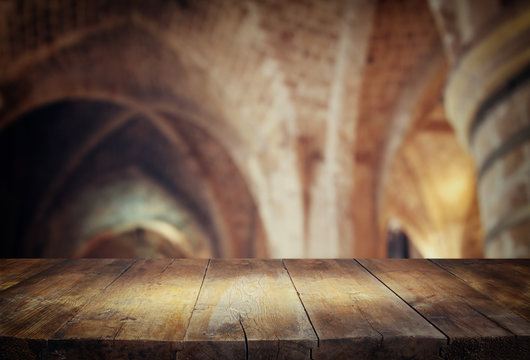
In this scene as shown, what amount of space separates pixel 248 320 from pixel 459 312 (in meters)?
0.58

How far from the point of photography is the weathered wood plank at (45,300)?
3.45 feet

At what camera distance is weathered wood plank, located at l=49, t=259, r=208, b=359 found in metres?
1.05

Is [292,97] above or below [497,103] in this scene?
above

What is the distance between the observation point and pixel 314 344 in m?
1.06

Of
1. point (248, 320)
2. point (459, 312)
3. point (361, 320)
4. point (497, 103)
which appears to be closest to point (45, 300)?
point (248, 320)

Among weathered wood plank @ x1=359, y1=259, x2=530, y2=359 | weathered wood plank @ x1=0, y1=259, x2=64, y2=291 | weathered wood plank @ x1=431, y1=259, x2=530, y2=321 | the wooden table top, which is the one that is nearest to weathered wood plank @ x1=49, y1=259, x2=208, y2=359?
the wooden table top

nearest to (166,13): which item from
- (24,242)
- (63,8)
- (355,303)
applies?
(63,8)

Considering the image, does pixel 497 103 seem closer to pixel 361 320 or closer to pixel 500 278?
pixel 500 278

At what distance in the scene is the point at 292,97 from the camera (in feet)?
16.9

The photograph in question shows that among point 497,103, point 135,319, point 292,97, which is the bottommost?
point 135,319

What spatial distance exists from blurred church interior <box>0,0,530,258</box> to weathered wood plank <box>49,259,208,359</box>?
6.98 feet

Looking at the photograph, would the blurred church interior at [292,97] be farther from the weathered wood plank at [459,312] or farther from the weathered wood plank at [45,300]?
the weathered wood plank at [45,300]

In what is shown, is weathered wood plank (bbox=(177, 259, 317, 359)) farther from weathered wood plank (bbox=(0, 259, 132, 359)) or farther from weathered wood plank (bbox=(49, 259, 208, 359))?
weathered wood plank (bbox=(0, 259, 132, 359))

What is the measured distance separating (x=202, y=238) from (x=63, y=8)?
668 cm
